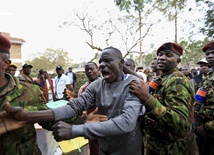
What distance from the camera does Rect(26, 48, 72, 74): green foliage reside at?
50.1 metres

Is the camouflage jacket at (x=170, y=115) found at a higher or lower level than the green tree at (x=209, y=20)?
lower

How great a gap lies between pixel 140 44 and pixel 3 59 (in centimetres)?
2355

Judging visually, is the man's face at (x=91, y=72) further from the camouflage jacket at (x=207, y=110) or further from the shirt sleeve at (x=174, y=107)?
the shirt sleeve at (x=174, y=107)

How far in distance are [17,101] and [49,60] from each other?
52.0m

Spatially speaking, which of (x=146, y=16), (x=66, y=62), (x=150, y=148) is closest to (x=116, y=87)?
(x=150, y=148)

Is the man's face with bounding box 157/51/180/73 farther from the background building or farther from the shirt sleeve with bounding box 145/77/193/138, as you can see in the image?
the background building

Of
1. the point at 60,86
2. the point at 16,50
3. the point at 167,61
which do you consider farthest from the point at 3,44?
the point at 16,50

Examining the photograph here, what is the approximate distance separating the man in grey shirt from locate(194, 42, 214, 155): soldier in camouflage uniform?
1028mm

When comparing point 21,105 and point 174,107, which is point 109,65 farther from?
point 21,105

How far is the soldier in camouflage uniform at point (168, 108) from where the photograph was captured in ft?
5.80

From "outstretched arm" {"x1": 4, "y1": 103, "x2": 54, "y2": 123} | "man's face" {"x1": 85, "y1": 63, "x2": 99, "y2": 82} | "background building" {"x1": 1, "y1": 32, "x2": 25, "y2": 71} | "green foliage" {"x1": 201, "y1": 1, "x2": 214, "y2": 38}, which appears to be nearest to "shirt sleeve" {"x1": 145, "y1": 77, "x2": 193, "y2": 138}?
"outstretched arm" {"x1": 4, "y1": 103, "x2": 54, "y2": 123}

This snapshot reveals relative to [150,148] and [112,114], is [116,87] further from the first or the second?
[150,148]

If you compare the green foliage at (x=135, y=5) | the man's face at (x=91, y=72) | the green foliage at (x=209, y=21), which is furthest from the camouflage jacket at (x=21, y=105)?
the green foliage at (x=135, y=5)

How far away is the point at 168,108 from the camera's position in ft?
6.09
